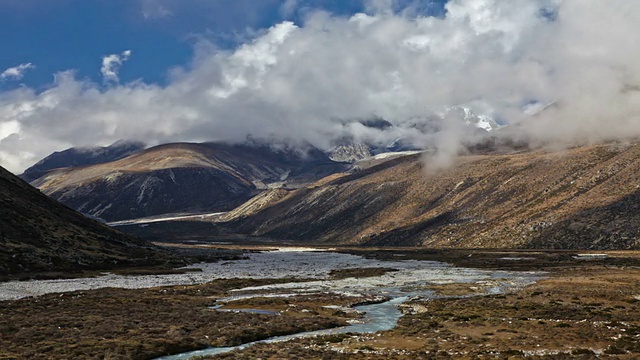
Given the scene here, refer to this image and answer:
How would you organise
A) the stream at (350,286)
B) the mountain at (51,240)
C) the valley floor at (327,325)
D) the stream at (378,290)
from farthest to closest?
the mountain at (51,240)
the stream at (350,286)
the stream at (378,290)
the valley floor at (327,325)

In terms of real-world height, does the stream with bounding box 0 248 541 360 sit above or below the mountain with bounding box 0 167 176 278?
below

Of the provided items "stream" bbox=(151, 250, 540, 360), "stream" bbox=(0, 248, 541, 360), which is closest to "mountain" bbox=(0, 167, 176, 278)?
"stream" bbox=(0, 248, 541, 360)

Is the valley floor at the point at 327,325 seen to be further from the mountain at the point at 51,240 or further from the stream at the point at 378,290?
the mountain at the point at 51,240

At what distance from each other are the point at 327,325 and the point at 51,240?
373ft

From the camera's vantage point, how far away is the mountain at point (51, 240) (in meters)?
129

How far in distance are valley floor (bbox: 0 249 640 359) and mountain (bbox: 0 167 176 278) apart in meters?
49.7

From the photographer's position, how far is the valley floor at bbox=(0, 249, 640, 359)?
143ft

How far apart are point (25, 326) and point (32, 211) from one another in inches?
4752

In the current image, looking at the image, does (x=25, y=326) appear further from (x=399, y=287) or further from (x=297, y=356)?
(x=399, y=287)

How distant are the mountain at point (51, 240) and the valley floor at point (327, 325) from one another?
163 feet

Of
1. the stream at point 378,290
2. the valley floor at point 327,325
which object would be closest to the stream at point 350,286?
the stream at point 378,290

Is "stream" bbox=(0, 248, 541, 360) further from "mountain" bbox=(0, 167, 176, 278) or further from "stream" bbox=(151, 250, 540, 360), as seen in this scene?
Result: "mountain" bbox=(0, 167, 176, 278)

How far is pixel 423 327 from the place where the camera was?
55.2 meters

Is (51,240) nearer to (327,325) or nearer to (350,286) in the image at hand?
(350,286)
